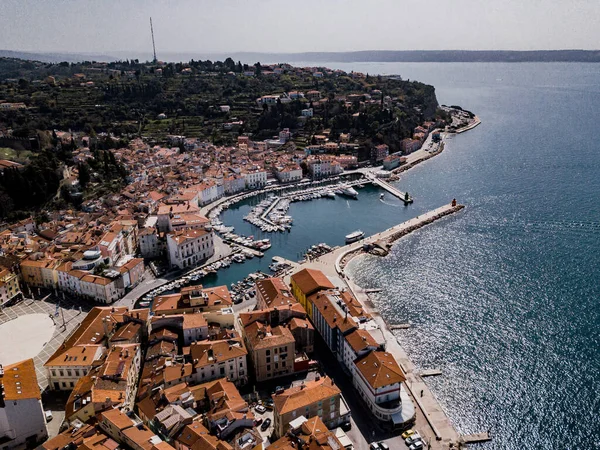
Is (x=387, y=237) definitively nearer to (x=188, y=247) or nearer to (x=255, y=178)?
(x=188, y=247)

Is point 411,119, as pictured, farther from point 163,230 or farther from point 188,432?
point 188,432

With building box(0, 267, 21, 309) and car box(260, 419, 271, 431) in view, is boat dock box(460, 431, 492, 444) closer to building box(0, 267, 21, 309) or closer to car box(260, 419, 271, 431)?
car box(260, 419, 271, 431)

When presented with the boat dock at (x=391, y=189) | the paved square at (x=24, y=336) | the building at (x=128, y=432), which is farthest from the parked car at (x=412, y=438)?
the boat dock at (x=391, y=189)

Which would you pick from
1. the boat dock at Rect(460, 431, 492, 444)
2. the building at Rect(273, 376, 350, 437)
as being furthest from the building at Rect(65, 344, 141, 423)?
the boat dock at Rect(460, 431, 492, 444)

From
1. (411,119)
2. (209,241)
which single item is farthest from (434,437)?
(411,119)

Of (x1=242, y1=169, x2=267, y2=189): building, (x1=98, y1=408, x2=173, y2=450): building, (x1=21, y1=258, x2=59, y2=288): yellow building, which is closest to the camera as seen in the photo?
(x1=98, y1=408, x2=173, y2=450): building

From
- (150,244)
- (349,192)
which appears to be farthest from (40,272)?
(349,192)
